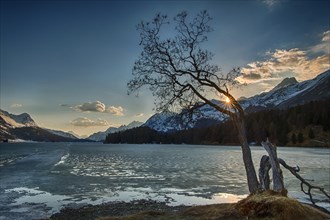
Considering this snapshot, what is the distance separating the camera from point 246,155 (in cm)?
2295

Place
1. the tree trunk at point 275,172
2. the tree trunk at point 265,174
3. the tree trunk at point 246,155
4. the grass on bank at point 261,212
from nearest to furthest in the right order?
the grass on bank at point 261,212, the tree trunk at point 275,172, the tree trunk at point 265,174, the tree trunk at point 246,155

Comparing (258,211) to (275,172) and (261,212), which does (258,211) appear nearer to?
(261,212)

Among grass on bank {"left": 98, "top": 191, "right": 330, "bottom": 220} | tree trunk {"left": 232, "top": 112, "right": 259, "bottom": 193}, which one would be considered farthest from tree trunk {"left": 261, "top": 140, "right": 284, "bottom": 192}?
grass on bank {"left": 98, "top": 191, "right": 330, "bottom": 220}

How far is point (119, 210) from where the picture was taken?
2914cm

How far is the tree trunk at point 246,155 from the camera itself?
22.4 meters

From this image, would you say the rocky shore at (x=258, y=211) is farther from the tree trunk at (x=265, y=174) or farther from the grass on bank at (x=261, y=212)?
the tree trunk at (x=265, y=174)

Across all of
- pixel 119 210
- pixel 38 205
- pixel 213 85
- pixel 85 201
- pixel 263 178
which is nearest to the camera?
pixel 263 178

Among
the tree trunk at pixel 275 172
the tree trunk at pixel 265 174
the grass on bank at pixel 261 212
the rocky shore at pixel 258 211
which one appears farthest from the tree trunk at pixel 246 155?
the grass on bank at pixel 261 212

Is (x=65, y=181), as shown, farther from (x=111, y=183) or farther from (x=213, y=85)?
(x=213, y=85)

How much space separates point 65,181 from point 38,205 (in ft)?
61.4

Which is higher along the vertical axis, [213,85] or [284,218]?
[213,85]

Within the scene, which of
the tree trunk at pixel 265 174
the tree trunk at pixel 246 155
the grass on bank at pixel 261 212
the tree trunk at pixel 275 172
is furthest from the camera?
the tree trunk at pixel 246 155

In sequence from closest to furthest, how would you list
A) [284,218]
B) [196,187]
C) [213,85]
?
[284,218] < [213,85] < [196,187]

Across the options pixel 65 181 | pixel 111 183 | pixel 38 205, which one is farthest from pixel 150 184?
pixel 38 205
